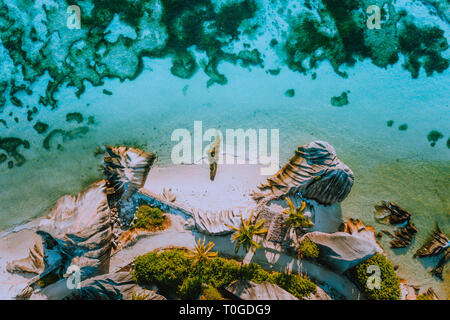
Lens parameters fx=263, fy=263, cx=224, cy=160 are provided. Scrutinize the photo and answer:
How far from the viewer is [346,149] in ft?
43.5

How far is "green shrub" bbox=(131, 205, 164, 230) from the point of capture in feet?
38.6

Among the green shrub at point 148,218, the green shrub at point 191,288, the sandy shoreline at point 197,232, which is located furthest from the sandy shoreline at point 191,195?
the green shrub at point 191,288

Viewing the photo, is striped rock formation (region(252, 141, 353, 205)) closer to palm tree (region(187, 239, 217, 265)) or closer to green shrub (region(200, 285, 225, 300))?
palm tree (region(187, 239, 217, 265))

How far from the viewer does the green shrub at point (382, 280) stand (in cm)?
1071

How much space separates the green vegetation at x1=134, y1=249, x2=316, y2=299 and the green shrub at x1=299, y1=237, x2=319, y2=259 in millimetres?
997

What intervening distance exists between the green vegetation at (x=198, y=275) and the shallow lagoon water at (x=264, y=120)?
4644 millimetres

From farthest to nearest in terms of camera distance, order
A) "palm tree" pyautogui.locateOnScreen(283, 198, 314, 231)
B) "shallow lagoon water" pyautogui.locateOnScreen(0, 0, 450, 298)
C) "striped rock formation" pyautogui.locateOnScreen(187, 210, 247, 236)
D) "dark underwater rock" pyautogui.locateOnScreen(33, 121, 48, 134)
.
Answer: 1. "dark underwater rock" pyautogui.locateOnScreen(33, 121, 48, 134)
2. "shallow lagoon water" pyautogui.locateOnScreen(0, 0, 450, 298)
3. "striped rock formation" pyautogui.locateOnScreen(187, 210, 247, 236)
4. "palm tree" pyautogui.locateOnScreen(283, 198, 314, 231)

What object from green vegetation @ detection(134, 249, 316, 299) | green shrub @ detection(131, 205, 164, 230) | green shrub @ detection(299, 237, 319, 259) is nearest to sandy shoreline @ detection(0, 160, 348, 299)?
→ green shrub @ detection(131, 205, 164, 230)

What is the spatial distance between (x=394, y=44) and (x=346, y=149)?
19.6 feet

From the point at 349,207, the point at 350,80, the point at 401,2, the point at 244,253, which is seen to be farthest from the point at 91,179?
the point at 401,2

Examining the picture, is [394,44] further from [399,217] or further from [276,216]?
[276,216]

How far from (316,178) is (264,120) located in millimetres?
3961

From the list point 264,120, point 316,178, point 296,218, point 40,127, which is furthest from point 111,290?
point 264,120

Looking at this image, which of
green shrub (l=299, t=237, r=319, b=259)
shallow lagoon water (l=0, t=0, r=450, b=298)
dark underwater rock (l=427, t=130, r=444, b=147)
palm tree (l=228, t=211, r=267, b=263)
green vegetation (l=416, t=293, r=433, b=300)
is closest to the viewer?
palm tree (l=228, t=211, r=267, b=263)
